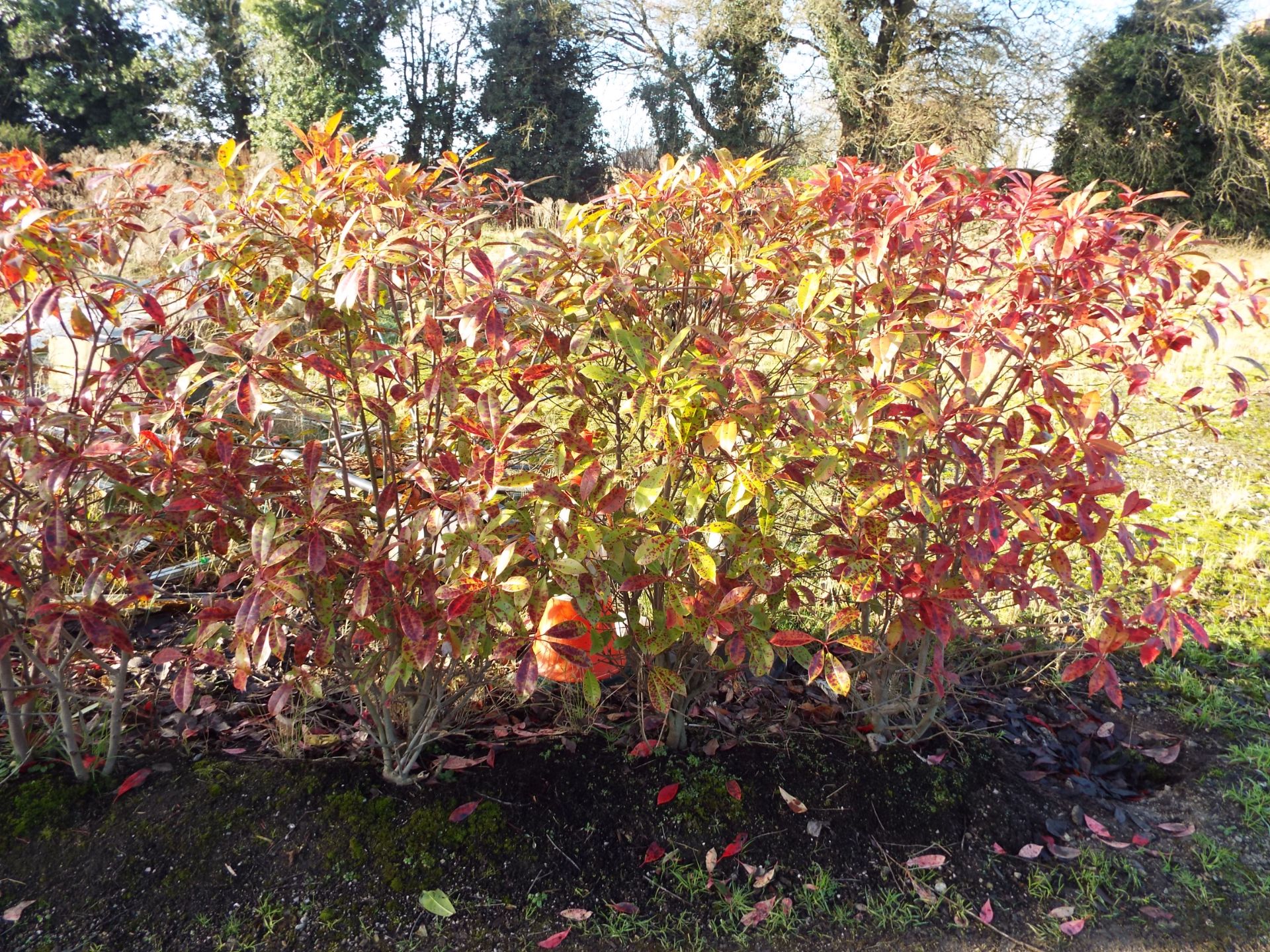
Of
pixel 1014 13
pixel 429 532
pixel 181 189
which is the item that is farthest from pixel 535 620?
pixel 1014 13

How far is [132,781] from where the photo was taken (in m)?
1.84

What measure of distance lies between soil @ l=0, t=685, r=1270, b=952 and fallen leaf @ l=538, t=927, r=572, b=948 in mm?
17

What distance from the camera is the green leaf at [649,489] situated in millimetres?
1349

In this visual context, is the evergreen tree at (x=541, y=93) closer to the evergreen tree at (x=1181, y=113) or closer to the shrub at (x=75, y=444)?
the evergreen tree at (x=1181, y=113)

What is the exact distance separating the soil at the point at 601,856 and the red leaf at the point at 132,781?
0.07ft

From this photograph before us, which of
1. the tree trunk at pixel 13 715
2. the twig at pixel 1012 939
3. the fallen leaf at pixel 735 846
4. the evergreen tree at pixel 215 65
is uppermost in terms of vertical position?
the evergreen tree at pixel 215 65

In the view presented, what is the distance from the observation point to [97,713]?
6.91 ft

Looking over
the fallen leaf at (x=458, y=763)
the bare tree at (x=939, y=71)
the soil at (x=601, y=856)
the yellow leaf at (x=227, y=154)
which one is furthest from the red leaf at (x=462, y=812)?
the bare tree at (x=939, y=71)

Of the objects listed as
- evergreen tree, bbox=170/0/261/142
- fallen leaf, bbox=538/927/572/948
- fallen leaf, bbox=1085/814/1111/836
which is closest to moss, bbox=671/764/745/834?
fallen leaf, bbox=538/927/572/948

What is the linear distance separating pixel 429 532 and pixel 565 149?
56.1 ft

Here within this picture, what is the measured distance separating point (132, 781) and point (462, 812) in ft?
2.59

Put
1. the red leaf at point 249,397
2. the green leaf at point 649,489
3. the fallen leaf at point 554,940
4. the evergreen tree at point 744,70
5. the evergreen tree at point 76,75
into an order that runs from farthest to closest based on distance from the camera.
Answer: the evergreen tree at point 76,75
the evergreen tree at point 744,70
the fallen leaf at point 554,940
the green leaf at point 649,489
the red leaf at point 249,397

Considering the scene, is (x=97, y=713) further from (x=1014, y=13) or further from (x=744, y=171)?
(x=1014, y=13)

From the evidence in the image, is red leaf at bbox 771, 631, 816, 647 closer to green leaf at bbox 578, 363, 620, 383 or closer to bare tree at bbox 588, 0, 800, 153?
green leaf at bbox 578, 363, 620, 383
